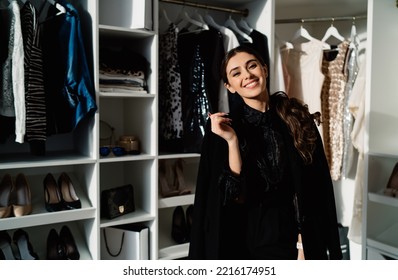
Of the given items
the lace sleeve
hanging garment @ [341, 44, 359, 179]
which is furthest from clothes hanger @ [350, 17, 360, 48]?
the lace sleeve

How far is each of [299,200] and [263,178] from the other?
114mm

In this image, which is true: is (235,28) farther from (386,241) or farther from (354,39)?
(386,241)

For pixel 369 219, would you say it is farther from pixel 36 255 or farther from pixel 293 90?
pixel 36 255

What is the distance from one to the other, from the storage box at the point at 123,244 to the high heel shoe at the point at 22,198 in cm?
30

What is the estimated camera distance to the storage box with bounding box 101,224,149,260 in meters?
1.45

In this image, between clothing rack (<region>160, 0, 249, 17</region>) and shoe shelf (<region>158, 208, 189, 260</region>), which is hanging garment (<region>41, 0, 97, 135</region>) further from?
shoe shelf (<region>158, 208, 189, 260</region>)

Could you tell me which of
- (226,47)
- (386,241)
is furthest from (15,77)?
(386,241)

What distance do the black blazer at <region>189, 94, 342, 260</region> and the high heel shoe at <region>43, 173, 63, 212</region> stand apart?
0.50 metres

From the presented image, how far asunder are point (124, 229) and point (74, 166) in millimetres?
330

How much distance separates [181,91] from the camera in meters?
1.49

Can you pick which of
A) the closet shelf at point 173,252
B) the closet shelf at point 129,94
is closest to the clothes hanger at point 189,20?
the closet shelf at point 129,94

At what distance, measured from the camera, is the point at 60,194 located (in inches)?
54.4
